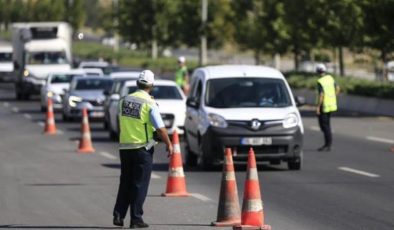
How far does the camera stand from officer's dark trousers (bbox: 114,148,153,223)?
498 inches

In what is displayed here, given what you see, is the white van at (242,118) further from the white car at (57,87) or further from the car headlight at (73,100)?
the white car at (57,87)

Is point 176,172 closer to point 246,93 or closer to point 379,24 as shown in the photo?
point 246,93

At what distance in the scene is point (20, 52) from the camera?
54.4 m

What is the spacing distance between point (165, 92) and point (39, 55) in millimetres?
23931

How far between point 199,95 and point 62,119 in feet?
58.3

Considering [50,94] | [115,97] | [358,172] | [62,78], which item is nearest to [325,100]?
[358,172]

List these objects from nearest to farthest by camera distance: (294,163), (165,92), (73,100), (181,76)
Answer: (294,163) < (165,92) < (181,76) < (73,100)

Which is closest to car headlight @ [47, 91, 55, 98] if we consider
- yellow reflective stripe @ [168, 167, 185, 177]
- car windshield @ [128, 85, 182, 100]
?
car windshield @ [128, 85, 182, 100]

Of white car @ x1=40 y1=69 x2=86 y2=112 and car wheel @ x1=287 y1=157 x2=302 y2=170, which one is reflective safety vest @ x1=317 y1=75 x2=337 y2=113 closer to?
car wheel @ x1=287 y1=157 x2=302 y2=170

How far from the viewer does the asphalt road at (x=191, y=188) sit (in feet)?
44.8

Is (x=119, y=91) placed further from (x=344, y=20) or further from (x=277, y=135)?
(x=344, y=20)

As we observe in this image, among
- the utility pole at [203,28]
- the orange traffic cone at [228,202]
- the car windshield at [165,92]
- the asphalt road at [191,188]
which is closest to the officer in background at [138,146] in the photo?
the asphalt road at [191,188]

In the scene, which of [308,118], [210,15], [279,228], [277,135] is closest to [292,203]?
[279,228]

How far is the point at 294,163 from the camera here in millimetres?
20312
